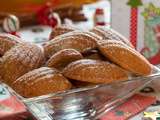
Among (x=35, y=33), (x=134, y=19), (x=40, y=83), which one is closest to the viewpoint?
(x=40, y=83)

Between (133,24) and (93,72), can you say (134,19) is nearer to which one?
(133,24)

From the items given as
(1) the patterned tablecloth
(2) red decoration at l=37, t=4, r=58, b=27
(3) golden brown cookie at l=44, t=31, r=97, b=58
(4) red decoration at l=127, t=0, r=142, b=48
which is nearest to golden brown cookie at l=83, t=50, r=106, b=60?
(3) golden brown cookie at l=44, t=31, r=97, b=58

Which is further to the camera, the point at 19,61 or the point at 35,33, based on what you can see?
the point at 35,33

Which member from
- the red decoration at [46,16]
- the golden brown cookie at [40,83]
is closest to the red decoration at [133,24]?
the golden brown cookie at [40,83]

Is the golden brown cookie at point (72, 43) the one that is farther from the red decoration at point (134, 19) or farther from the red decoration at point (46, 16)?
the red decoration at point (46, 16)

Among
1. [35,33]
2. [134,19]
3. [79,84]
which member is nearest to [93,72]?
[79,84]

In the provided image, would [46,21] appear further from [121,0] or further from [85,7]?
[121,0]
